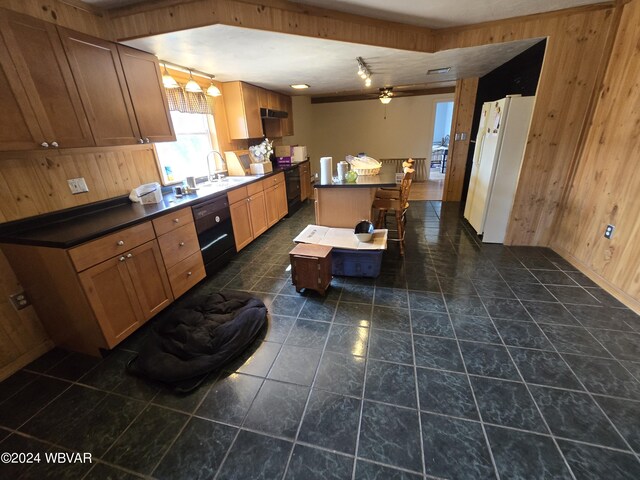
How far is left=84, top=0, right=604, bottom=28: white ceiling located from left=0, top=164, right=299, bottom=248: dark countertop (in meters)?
1.50

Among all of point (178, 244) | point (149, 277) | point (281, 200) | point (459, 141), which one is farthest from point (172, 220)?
point (459, 141)

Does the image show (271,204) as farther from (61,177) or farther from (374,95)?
(374,95)

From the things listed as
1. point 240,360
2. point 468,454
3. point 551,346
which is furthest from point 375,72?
point 468,454

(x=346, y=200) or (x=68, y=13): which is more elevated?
(x=68, y=13)

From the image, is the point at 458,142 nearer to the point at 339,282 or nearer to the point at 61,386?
the point at 339,282

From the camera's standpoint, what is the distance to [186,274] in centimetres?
247

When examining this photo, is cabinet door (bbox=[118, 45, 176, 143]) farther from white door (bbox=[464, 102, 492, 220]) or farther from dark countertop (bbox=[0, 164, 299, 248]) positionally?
white door (bbox=[464, 102, 492, 220])

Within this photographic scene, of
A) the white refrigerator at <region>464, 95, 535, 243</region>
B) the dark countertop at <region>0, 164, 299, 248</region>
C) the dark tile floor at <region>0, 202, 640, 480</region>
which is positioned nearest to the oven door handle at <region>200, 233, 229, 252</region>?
the dark countertop at <region>0, 164, 299, 248</region>

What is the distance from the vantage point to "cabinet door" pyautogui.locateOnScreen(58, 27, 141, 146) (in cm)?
182

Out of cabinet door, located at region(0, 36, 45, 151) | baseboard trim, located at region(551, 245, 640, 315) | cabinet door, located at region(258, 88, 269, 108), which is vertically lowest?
baseboard trim, located at region(551, 245, 640, 315)

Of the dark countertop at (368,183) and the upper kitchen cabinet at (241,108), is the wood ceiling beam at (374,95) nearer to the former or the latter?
the upper kitchen cabinet at (241,108)

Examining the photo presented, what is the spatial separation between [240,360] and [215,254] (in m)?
1.41

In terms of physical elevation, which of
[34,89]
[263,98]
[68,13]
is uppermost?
[68,13]

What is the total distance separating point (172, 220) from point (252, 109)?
253 centimetres
